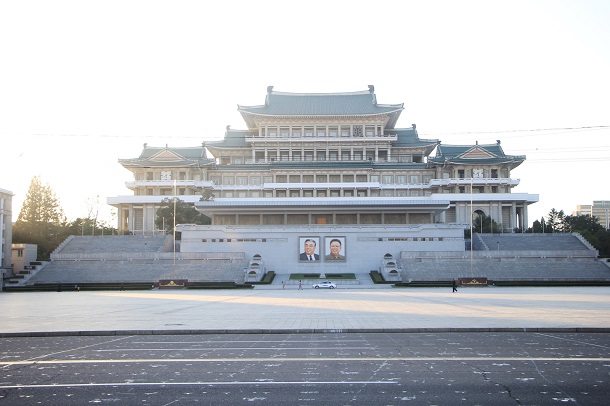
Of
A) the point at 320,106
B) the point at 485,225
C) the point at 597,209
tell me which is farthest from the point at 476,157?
the point at 597,209

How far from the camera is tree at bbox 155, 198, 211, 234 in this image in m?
68.9

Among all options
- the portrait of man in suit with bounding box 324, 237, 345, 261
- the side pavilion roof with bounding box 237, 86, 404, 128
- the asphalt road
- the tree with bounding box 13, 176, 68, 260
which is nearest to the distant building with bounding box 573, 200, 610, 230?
the side pavilion roof with bounding box 237, 86, 404, 128

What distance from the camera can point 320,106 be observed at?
84.1 metres

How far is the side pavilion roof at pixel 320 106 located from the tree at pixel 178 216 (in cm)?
1784

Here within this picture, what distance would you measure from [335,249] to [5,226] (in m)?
33.2

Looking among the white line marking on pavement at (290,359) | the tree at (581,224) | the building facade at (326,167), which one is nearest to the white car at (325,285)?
the building facade at (326,167)

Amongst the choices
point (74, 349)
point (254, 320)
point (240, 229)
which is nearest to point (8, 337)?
point (74, 349)

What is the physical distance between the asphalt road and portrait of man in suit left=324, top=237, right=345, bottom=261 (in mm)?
44687

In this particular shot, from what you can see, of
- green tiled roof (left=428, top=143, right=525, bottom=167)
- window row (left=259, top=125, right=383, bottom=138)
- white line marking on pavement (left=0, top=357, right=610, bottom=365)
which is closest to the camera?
white line marking on pavement (left=0, top=357, right=610, bottom=365)

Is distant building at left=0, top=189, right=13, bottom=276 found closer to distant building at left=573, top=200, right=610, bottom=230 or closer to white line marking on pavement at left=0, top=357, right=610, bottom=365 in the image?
white line marking on pavement at left=0, top=357, right=610, bottom=365

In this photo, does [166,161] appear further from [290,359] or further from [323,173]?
[290,359]

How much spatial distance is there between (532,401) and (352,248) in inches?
2128

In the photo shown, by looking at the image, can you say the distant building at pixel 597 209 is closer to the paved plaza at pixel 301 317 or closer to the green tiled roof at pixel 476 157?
the green tiled roof at pixel 476 157

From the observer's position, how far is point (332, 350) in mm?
14656
